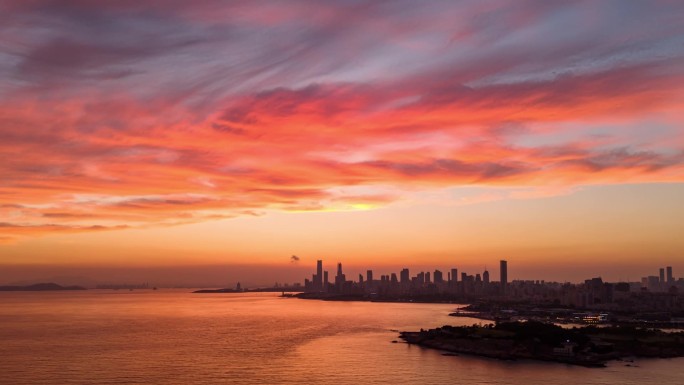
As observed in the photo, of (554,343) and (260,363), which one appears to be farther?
(554,343)

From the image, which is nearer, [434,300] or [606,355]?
[606,355]

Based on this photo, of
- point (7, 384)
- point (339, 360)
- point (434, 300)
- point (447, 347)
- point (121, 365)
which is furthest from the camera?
point (434, 300)

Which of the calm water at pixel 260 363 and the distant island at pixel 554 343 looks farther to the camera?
the distant island at pixel 554 343

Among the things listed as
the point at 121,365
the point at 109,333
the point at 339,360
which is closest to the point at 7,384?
the point at 121,365

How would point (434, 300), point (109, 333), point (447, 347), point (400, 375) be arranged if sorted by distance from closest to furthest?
point (400, 375) < point (447, 347) < point (109, 333) < point (434, 300)

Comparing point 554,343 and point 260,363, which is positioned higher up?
point 554,343

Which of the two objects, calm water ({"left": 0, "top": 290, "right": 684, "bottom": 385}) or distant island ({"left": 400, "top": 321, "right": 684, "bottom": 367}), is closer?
calm water ({"left": 0, "top": 290, "right": 684, "bottom": 385})

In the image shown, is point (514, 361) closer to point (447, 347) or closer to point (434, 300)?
point (447, 347)
